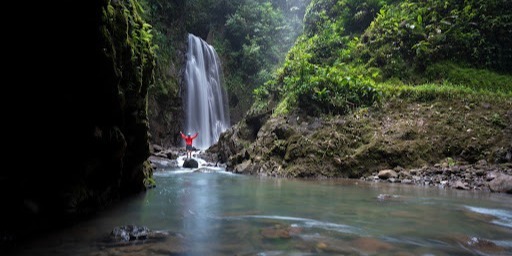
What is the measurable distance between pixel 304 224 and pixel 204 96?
Answer: 66.1 feet

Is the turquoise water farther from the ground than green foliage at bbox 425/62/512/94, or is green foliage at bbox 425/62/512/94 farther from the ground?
green foliage at bbox 425/62/512/94

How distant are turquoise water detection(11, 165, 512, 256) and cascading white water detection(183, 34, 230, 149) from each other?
51.4ft

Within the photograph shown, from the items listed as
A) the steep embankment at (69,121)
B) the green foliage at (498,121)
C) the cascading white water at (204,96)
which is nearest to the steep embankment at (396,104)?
the green foliage at (498,121)

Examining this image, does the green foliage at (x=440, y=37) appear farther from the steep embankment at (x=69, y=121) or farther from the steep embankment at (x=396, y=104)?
the steep embankment at (x=69, y=121)

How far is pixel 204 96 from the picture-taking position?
23.9 m

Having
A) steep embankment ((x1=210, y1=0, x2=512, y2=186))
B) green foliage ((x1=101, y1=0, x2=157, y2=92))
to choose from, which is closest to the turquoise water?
green foliage ((x1=101, y1=0, x2=157, y2=92))

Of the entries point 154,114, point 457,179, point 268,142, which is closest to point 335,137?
point 268,142

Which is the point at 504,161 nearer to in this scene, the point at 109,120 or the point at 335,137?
the point at 335,137

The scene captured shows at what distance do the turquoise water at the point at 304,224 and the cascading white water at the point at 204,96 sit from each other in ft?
51.4

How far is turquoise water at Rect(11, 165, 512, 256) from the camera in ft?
11.1

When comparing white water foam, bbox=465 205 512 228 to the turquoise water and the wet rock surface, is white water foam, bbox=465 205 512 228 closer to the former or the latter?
the turquoise water

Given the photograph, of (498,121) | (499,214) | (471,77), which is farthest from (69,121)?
(471,77)

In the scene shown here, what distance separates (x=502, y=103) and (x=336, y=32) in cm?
1016

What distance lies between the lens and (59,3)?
306cm
